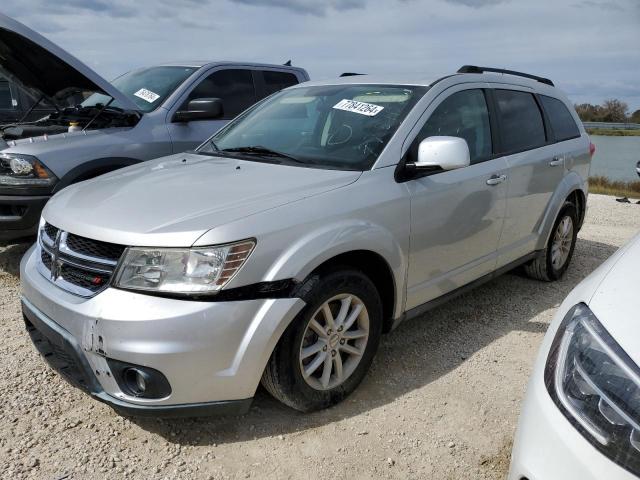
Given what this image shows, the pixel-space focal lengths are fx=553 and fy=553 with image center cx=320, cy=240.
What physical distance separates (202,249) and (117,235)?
1.32 ft

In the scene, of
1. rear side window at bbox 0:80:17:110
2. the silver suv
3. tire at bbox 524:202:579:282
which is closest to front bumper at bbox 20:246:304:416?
the silver suv

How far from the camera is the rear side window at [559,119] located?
4.65m

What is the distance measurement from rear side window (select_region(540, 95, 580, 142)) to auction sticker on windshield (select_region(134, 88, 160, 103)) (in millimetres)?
3617

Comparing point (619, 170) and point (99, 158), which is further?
point (619, 170)

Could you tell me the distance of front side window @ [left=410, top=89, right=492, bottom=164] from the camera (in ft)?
11.1

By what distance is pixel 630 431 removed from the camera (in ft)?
4.33

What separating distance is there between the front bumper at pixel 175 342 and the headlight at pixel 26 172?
2.20 meters

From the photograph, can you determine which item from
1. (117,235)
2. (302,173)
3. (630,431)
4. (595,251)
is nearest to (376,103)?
(302,173)

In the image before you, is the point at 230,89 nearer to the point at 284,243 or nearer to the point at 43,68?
the point at 43,68

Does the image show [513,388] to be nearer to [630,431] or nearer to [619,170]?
[630,431]

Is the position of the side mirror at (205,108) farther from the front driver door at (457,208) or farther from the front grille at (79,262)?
the front grille at (79,262)

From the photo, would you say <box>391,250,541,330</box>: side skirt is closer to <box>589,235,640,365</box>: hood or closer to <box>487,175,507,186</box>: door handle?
<box>487,175,507,186</box>: door handle

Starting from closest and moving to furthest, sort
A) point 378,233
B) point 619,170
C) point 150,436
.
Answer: point 150,436
point 378,233
point 619,170

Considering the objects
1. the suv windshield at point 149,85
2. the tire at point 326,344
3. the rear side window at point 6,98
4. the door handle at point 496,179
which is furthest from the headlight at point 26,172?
the rear side window at point 6,98
